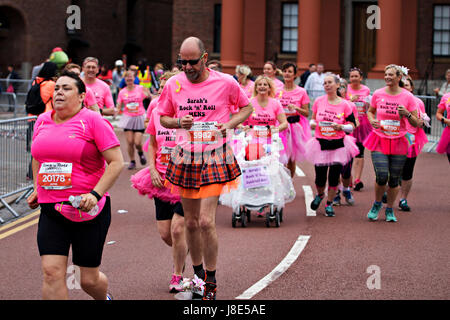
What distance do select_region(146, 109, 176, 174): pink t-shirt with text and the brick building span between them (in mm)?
22264

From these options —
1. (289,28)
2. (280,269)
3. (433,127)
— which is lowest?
(280,269)

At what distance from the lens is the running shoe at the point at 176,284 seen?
7707 mm

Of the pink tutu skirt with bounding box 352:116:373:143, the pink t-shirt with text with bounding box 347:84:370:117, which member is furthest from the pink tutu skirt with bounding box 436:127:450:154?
the pink t-shirt with text with bounding box 347:84:370:117

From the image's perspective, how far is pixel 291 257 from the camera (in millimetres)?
9375

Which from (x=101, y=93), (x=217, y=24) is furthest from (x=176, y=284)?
(x=217, y=24)

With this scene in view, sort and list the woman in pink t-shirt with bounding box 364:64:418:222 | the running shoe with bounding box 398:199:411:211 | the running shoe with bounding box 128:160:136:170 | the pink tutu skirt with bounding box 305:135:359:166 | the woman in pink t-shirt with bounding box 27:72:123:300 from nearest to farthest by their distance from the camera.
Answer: the woman in pink t-shirt with bounding box 27:72:123:300 < the woman in pink t-shirt with bounding box 364:64:418:222 < the pink tutu skirt with bounding box 305:135:359:166 < the running shoe with bounding box 398:199:411:211 < the running shoe with bounding box 128:160:136:170

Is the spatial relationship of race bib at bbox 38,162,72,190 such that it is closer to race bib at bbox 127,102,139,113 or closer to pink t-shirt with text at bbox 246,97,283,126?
pink t-shirt with text at bbox 246,97,283,126

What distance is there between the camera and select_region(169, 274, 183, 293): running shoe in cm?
771

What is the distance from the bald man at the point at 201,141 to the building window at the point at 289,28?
2873cm

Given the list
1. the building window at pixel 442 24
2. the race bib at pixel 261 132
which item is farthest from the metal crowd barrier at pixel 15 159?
the building window at pixel 442 24

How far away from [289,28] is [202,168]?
95.8ft

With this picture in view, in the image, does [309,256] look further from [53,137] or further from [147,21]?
[147,21]

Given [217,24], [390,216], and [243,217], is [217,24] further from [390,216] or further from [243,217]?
[243,217]

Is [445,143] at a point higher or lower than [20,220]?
higher
